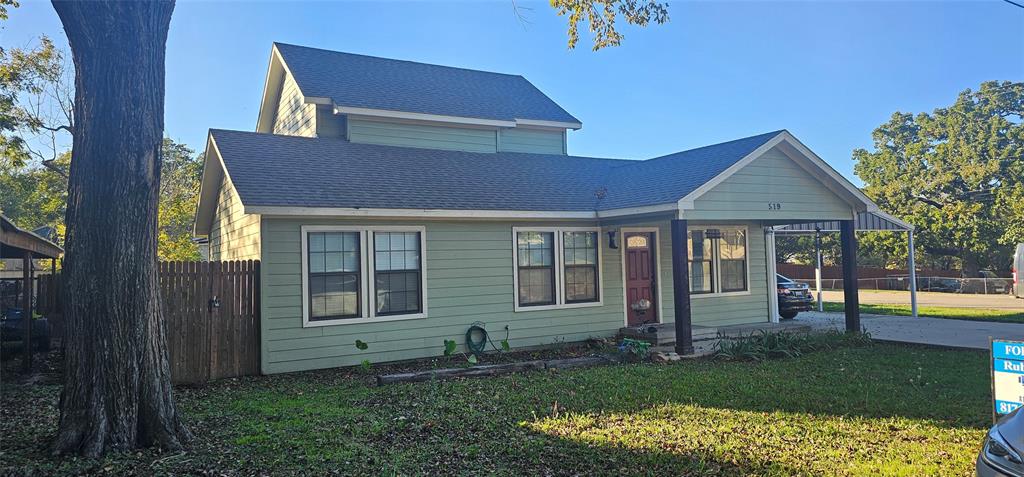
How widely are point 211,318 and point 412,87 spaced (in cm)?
804

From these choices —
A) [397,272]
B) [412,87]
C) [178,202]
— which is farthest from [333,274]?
[178,202]

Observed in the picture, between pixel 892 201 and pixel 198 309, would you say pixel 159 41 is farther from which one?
pixel 892 201

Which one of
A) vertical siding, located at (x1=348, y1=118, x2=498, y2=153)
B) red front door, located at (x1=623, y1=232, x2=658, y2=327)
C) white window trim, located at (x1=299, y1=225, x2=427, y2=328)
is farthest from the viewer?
vertical siding, located at (x1=348, y1=118, x2=498, y2=153)

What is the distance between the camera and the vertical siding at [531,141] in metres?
15.7

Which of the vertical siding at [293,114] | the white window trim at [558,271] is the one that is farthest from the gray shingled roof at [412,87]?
the white window trim at [558,271]

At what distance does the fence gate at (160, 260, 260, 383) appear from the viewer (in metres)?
9.29

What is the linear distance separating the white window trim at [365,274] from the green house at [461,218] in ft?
0.09

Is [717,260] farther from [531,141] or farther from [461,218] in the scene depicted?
[461,218]

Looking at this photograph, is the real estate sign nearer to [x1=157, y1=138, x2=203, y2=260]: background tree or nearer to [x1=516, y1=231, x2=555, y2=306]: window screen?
[x1=157, y1=138, x2=203, y2=260]: background tree

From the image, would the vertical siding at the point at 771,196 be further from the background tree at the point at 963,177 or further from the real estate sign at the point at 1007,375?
the background tree at the point at 963,177

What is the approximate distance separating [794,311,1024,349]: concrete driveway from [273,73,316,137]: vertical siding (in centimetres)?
1219

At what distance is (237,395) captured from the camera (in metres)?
8.34

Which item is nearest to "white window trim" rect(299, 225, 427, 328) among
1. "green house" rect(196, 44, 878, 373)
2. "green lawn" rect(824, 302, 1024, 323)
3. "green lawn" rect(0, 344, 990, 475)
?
"green house" rect(196, 44, 878, 373)

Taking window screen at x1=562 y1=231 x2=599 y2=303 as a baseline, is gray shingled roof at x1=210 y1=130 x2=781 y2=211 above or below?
above
